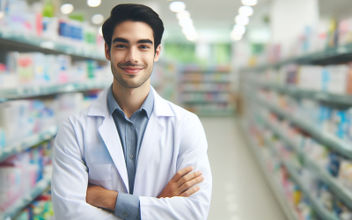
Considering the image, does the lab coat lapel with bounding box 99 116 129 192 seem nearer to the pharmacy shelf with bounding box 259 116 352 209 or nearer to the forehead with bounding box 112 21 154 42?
the forehead with bounding box 112 21 154 42

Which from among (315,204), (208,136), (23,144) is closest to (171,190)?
(23,144)

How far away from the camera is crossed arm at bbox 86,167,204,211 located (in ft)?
3.90

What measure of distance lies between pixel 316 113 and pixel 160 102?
8.05 ft

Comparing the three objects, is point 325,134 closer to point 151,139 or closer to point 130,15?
point 151,139

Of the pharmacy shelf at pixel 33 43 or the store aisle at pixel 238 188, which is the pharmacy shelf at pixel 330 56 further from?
the pharmacy shelf at pixel 33 43

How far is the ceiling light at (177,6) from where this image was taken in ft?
4.20

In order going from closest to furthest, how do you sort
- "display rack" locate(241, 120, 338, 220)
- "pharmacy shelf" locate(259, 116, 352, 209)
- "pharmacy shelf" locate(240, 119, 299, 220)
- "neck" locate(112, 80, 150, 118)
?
"neck" locate(112, 80, 150, 118) → "pharmacy shelf" locate(259, 116, 352, 209) → "display rack" locate(241, 120, 338, 220) → "pharmacy shelf" locate(240, 119, 299, 220)

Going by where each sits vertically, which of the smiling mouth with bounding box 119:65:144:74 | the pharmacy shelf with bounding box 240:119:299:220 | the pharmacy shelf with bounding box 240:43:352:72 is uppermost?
the pharmacy shelf with bounding box 240:43:352:72

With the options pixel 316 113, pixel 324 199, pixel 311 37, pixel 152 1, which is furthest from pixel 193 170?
pixel 311 37

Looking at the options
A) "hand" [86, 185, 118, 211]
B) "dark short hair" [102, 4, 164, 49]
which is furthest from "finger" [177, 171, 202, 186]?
"dark short hair" [102, 4, 164, 49]

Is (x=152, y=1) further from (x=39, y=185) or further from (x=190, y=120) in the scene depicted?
(x=39, y=185)

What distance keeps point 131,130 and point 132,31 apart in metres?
0.38

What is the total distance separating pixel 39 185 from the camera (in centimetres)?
251

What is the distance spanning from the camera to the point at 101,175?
1.20 metres
